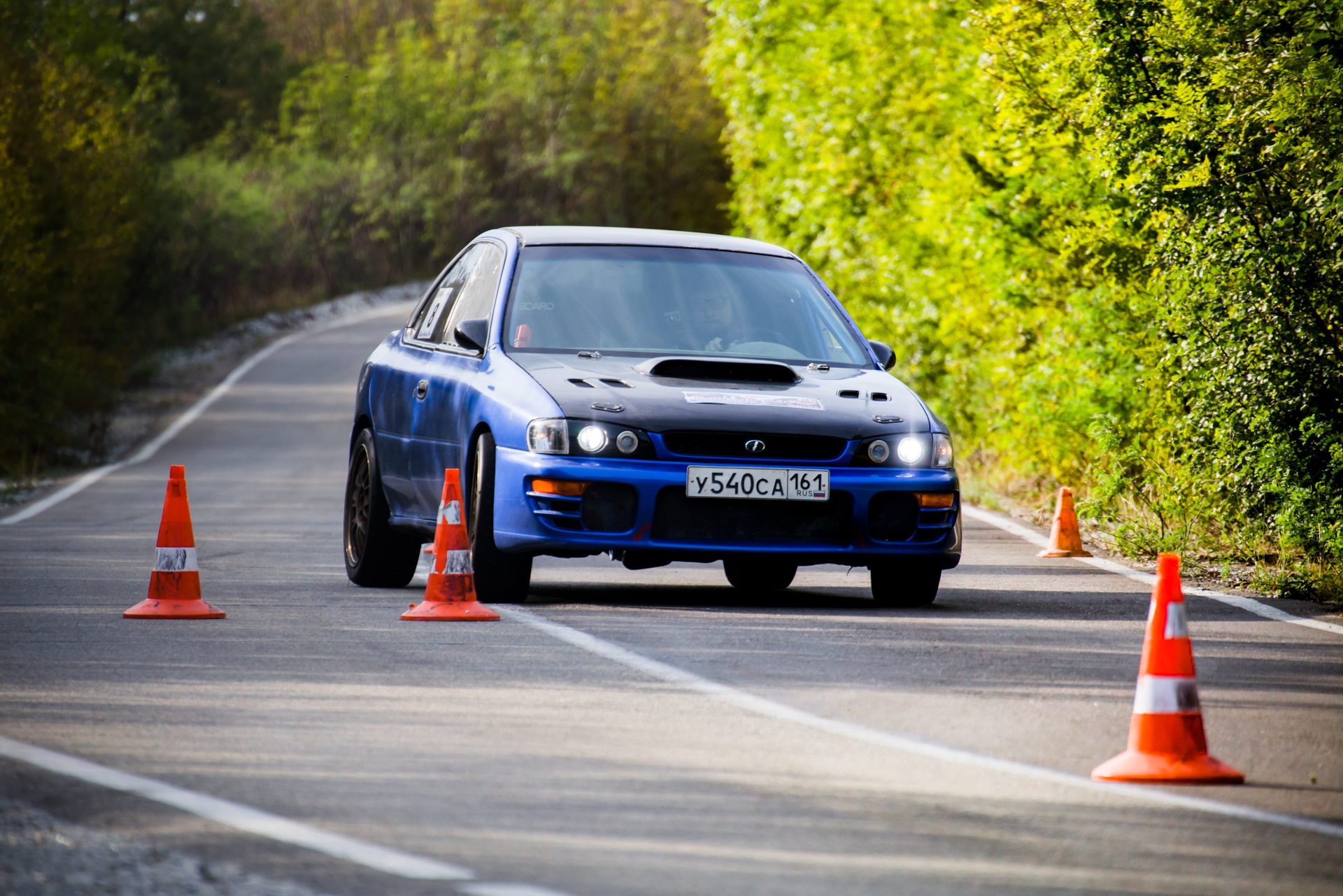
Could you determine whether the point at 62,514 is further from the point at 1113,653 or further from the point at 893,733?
the point at 893,733

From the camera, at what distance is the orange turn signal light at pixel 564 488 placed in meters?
9.10

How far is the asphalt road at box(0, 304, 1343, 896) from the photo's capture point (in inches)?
186

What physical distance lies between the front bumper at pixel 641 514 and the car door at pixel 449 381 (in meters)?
0.66

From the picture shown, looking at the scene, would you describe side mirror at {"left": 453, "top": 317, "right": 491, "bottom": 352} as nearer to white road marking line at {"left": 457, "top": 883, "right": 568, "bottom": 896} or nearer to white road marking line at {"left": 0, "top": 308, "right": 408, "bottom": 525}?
white road marking line at {"left": 457, "top": 883, "right": 568, "bottom": 896}

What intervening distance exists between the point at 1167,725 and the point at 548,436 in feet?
13.2

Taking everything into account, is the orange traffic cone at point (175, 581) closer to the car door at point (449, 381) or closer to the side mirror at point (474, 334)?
the car door at point (449, 381)

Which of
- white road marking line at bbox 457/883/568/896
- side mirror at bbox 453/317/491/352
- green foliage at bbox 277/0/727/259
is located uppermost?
green foliage at bbox 277/0/727/259

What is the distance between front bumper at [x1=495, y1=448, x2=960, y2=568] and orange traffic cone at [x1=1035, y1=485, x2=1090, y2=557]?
3.56 meters

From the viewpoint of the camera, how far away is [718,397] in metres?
9.38

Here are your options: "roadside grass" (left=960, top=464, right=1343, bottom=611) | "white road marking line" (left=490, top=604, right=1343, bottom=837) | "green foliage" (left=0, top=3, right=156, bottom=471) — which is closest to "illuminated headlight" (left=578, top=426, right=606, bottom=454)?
"white road marking line" (left=490, top=604, right=1343, bottom=837)

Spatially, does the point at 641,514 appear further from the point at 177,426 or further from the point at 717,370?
the point at 177,426

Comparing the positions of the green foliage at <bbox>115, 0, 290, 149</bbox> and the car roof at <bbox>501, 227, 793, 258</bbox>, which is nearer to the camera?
the car roof at <bbox>501, 227, 793, 258</bbox>

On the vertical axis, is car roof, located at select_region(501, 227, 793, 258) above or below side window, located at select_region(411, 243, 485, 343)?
above

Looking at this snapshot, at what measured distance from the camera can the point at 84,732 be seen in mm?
6148
